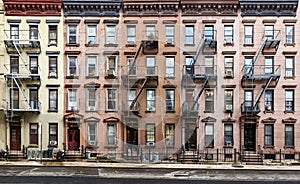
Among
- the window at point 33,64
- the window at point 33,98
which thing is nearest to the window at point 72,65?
the window at point 33,64

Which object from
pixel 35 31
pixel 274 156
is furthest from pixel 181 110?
pixel 35 31

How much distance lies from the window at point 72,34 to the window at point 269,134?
8831 mm

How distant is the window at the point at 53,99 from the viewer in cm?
1259

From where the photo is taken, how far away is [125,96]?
27.1 ft

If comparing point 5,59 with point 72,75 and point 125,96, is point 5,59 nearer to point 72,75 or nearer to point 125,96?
point 72,75

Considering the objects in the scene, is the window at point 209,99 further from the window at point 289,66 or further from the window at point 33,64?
the window at point 33,64

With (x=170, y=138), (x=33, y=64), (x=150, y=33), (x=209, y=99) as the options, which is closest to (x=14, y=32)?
(x=33, y=64)

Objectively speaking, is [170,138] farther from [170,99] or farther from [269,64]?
[269,64]

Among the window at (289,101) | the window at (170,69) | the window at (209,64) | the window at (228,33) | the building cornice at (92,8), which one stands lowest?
the window at (289,101)

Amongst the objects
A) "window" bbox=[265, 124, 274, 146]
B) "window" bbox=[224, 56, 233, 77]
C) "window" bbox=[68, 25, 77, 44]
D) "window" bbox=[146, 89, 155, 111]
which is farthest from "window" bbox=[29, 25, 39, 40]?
"window" bbox=[265, 124, 274, 146]

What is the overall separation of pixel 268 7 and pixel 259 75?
2857mm

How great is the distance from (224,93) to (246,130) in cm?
183

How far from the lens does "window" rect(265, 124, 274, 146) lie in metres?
12.5

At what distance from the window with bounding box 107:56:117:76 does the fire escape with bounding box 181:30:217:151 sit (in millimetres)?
2272
